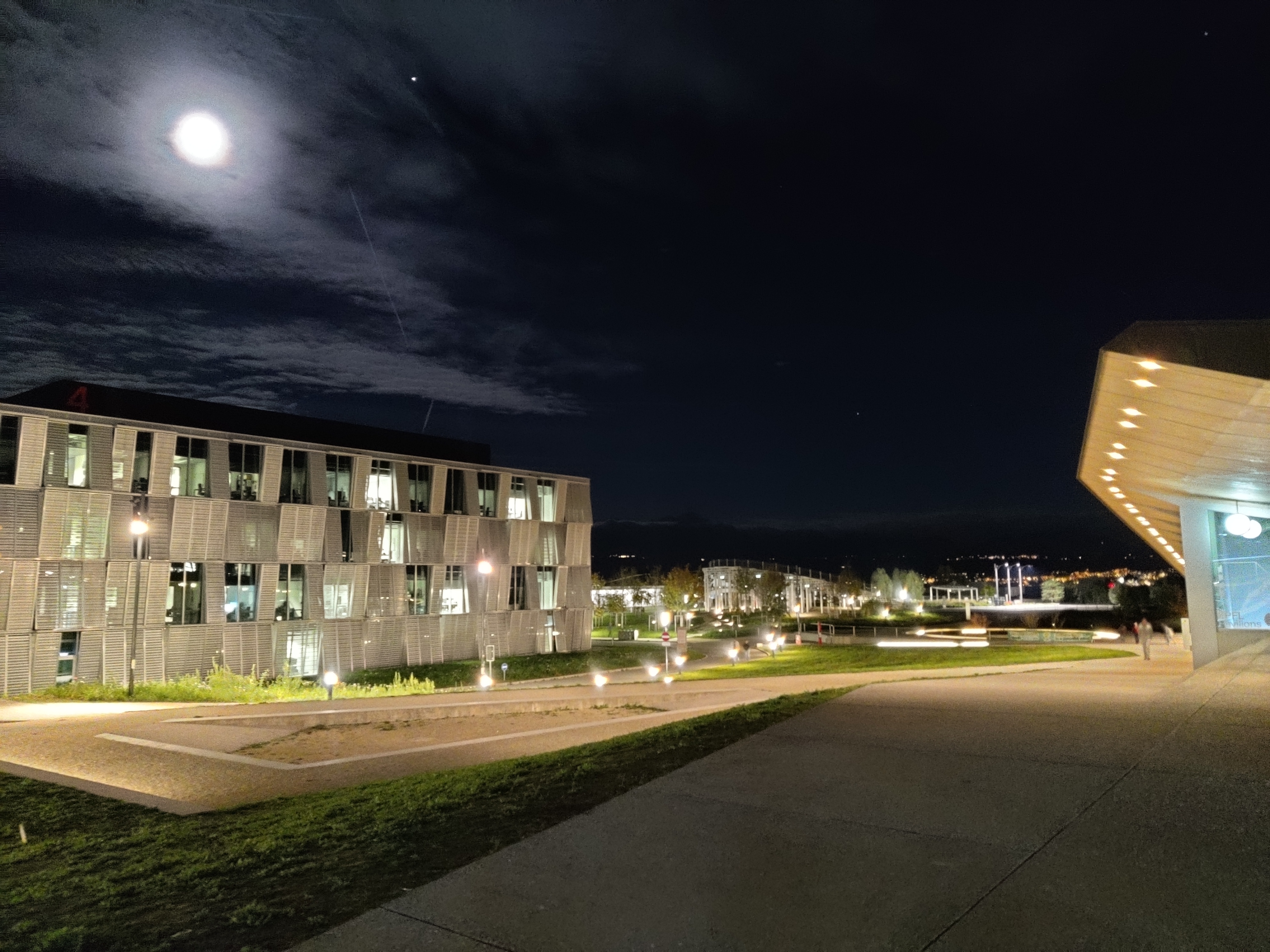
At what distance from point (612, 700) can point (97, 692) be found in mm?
15316

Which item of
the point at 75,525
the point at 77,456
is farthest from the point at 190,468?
the point at 75,525

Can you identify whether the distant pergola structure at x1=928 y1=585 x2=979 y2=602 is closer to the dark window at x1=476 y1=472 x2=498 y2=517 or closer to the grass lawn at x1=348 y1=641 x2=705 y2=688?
the grass lawn at x1=348 y1=641 x2=705 y2=688

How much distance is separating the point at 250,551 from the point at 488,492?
14555 millimetres

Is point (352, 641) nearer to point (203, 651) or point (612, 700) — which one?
point (203, 651)

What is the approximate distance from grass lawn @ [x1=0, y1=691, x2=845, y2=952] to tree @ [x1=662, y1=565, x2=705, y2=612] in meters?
74.9

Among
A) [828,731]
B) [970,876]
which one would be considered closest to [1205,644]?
[828,731]

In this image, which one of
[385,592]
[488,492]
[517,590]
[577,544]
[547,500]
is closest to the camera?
[385,592]

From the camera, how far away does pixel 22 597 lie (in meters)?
29.4

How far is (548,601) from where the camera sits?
50344 millimetres

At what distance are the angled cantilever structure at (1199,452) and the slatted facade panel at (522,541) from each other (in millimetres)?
31190

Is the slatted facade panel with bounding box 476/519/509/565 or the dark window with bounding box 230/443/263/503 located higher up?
the dark window with bounding box 230/443/263/503

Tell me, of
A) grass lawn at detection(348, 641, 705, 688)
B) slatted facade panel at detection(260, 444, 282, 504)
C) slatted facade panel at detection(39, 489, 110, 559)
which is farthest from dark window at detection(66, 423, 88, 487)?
grass lawn at detection(348, 641, 705, 688)

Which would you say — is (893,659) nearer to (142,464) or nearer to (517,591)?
(517,591)

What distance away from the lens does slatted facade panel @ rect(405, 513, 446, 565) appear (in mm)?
43344
